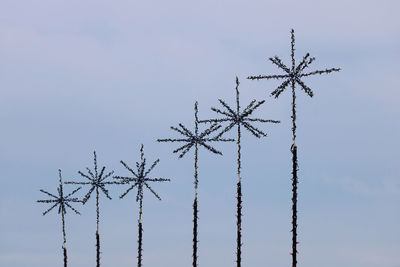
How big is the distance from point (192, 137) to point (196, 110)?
Answer: 9.21 ft

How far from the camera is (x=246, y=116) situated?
63781 millimetres

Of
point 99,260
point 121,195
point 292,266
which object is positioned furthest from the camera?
point 99,260

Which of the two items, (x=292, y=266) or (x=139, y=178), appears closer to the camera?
(x=292, y=266)

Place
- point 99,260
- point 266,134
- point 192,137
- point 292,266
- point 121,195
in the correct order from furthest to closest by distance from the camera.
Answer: point 99,260 < point 121,195 < point 192,137 < point 266,134 < point 292,266

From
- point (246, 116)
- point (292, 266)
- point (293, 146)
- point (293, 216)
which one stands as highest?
point (246, 116)

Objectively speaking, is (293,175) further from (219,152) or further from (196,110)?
(196,110)

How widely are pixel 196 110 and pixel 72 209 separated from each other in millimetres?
27075

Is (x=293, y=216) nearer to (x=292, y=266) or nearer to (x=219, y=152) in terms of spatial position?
(x=292, y=266)

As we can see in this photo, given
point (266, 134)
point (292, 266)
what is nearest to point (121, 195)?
point (266, 134)

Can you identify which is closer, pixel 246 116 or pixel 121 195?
pixel 246 116

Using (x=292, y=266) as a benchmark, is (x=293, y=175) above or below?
above

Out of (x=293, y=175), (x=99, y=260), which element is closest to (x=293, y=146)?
(x=293, y=175)

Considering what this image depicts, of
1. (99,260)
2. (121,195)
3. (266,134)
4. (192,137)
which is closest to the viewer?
(266,134)

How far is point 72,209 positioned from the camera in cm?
8775
